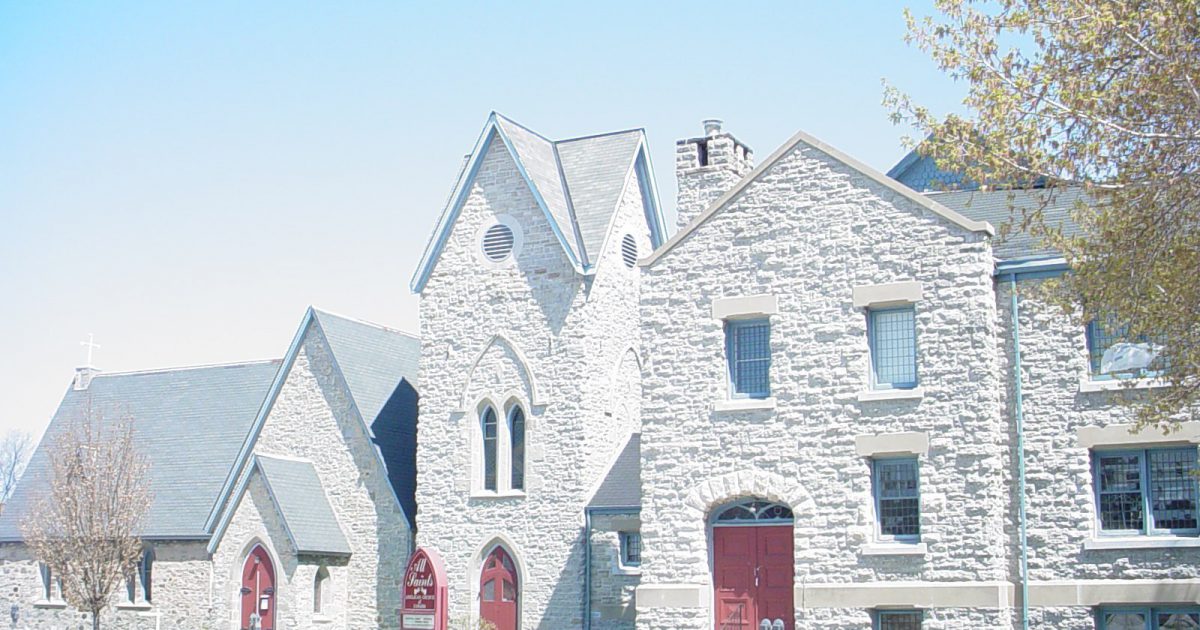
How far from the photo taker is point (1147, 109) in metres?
15.6

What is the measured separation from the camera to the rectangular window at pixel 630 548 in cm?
3062

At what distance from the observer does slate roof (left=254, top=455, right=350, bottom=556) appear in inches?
1305

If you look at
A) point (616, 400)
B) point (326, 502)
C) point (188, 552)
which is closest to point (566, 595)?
point (616, 400)

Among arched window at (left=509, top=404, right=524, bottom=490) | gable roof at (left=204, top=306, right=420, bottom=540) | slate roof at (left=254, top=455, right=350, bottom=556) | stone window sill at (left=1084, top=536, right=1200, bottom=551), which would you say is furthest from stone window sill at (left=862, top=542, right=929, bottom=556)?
slate roof at (left=254, top=455, right=350, bottom=556)

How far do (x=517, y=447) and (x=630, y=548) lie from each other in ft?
11.6

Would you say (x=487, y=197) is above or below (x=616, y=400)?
above

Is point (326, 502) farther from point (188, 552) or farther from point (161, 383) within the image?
point (161, 383)

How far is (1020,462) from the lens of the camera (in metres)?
24.4

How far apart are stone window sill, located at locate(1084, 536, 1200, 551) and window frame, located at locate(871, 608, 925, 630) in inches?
114

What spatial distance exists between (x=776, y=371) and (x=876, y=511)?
3040 millimetres

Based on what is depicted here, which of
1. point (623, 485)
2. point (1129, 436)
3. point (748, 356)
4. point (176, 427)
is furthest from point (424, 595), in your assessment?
point (176, 427)

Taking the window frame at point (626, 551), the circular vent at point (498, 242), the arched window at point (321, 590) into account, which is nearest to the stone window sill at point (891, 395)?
the window frame at point (626, 551)

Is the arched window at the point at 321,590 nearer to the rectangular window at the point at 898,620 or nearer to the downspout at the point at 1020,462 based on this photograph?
the rectangular window at the point at 898,620

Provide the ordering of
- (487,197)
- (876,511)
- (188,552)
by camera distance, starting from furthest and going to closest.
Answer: (188,552)
(487,197)
(876,511)
